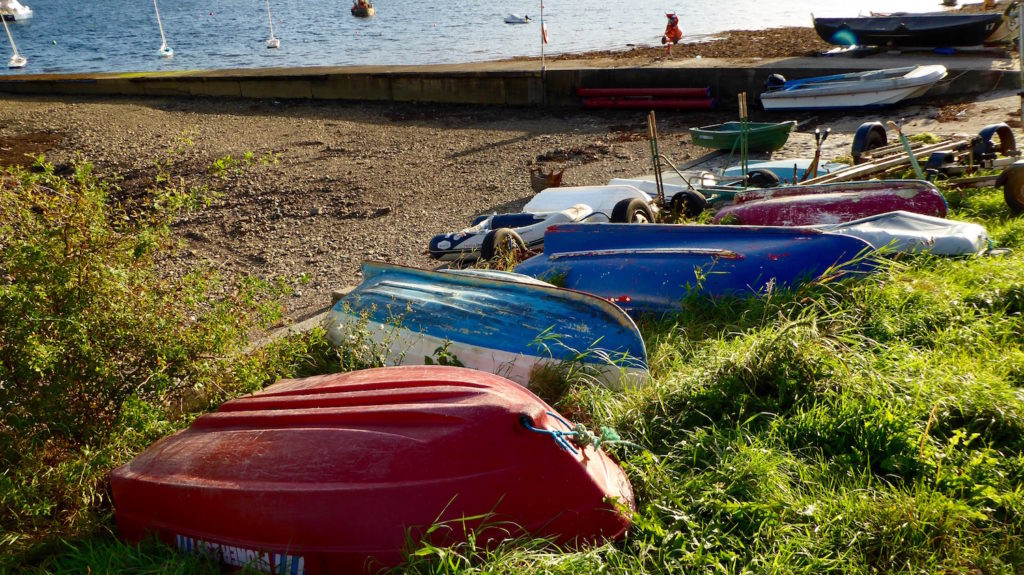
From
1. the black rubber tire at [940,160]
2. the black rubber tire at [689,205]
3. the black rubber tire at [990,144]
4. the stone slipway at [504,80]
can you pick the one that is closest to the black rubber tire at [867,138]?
the black rubber tire at [940,160]

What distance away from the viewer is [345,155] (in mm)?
13477

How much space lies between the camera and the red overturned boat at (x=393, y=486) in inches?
90.4

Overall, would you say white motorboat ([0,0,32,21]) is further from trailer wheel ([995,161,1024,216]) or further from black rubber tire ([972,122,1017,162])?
trailer wheel ([995,161,1024,216])

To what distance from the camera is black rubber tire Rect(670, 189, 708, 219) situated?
6535 mm

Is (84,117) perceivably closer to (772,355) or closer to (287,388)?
(287,388)

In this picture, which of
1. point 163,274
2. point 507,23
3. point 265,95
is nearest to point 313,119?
point 265,95

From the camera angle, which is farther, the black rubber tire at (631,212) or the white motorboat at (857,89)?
the white motorboat at (857,89)

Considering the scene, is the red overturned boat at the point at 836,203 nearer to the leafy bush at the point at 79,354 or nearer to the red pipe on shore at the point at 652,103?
the leafy bush at the point at 79,354

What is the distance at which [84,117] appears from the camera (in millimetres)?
17812

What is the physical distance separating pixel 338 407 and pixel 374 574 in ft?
2.11

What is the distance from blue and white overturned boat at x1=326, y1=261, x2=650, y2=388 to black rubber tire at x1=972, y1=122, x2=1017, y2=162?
4.76 metres

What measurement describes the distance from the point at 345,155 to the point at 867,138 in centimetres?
906

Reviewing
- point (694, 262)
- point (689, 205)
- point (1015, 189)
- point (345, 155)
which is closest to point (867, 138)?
point (689, 205)

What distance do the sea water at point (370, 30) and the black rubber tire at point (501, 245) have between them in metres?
22.0
